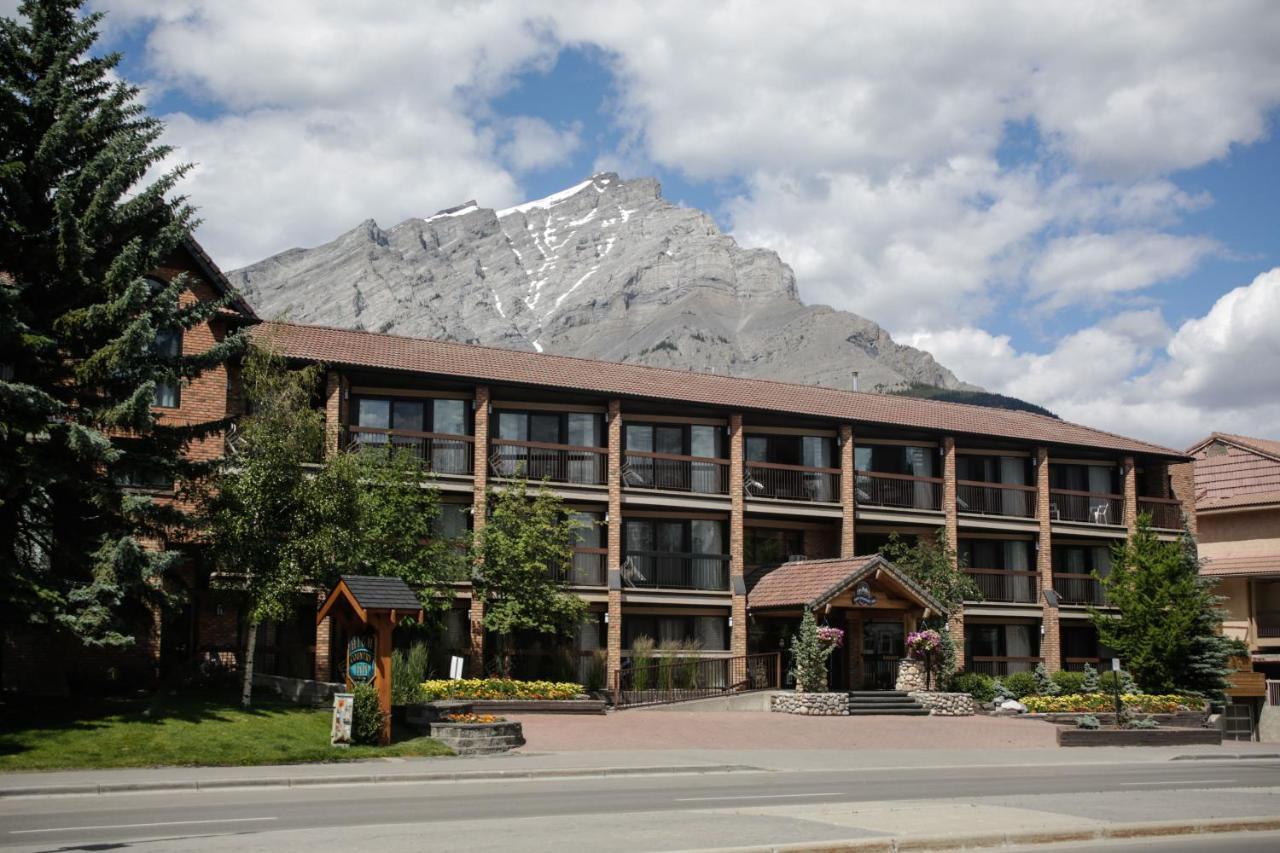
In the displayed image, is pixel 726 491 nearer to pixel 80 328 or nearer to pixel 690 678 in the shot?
pixel 690 678

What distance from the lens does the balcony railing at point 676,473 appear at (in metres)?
38.9

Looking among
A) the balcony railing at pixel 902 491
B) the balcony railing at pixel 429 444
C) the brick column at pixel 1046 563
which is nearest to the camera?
the balcony railing at pixel 429 444

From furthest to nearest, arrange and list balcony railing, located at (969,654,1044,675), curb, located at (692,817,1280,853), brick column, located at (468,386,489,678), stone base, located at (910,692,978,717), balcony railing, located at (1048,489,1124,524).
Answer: balcony railing, located at (1048,489,1124,524), balcony railing, located at (969,654,1044,675), stone base, located at (910,692,978,717), brick column, located at (468,386,489,678), curb, located at (692,817,1280,853)

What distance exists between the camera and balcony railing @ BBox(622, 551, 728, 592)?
1508 inches

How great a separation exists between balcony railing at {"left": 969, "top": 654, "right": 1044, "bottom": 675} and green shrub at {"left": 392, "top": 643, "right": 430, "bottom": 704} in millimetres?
20717

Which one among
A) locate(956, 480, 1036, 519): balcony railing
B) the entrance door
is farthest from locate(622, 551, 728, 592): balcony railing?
locate(956, 480, 1036, 519): balcony railing

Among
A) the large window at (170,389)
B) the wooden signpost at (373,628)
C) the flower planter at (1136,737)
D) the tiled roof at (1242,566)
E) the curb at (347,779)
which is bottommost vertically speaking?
the flower planter at (1136,737)

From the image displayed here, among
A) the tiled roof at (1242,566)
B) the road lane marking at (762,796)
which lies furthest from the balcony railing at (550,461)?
the tiled roof at (1242,566)

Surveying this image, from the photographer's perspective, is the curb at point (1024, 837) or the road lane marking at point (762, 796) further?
the road lane marking at point (762, 796)

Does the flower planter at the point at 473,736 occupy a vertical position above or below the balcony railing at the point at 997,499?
below

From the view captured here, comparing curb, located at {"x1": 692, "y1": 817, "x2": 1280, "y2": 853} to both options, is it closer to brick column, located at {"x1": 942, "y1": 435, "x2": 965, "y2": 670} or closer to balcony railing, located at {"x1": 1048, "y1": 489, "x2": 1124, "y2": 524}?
brick column, located at {"x1": 942, "y1": 435, "x2": 965, "y2": 670}

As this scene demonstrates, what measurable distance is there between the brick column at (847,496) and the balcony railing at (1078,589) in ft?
30.2

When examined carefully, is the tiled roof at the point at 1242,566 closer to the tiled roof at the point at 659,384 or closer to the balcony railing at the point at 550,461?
the tiled roof at the point at 659,384

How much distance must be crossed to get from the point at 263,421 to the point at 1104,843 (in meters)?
20.5
